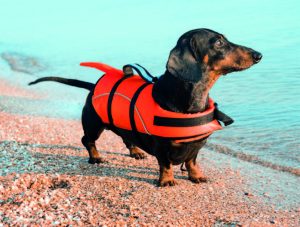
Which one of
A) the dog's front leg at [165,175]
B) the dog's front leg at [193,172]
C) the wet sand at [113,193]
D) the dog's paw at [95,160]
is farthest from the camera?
the dog's paw at [95,160]

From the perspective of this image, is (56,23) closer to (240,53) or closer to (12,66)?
(12,66)

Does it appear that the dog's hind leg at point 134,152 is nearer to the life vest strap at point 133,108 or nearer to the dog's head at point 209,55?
the life vest strap at point 133,108

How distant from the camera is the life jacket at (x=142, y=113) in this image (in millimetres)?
4102

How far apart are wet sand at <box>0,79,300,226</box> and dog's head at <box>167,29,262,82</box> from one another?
1.17 meters

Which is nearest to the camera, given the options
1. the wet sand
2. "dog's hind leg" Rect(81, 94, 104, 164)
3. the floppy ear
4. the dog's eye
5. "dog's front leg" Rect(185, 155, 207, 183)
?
the wet sand

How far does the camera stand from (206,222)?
3.66m

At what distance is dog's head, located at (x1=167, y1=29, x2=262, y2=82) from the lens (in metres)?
3.98

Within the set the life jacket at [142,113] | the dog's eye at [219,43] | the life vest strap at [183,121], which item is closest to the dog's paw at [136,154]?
the life jacket at [142,113]

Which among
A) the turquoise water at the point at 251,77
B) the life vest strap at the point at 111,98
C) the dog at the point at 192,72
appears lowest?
the turquoise water at the point at 251,77

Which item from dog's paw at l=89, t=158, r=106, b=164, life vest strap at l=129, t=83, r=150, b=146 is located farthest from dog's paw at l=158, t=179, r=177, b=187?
dog's paw at l=89, t=158, r=106, b=164

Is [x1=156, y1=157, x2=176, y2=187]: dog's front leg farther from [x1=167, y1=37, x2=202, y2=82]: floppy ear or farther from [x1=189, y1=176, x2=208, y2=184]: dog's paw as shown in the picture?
[x1=167, y1=37, x2=202, y2=82]: floppy ear

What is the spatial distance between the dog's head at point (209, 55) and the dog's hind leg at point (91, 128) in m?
1.44

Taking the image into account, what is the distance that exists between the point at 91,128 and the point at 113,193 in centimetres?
114

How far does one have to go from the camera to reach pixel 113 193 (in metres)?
4.16
